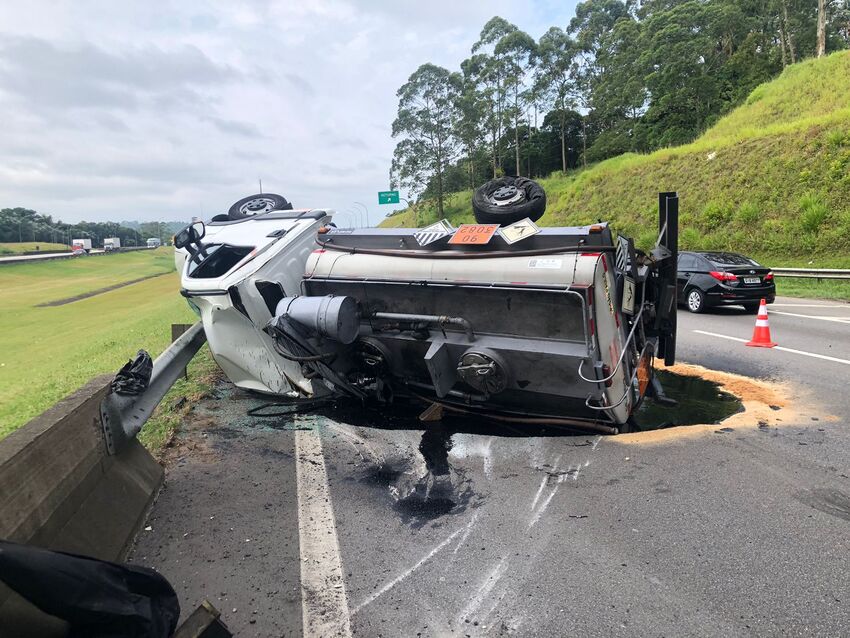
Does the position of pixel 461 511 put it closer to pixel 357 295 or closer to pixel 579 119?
pixel 357 295

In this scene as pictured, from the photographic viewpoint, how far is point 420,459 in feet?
14.4

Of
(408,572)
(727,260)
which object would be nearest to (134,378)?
(408,572)

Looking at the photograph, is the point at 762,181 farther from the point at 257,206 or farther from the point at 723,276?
the point at 257,206

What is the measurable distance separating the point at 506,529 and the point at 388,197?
39.6 m

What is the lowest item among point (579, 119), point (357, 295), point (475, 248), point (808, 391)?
point (808, 391)

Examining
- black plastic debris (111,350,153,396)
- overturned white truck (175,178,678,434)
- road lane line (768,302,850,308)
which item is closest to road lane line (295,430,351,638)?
overturned white truck (175,178,678,434)

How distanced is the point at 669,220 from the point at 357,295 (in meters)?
3.10

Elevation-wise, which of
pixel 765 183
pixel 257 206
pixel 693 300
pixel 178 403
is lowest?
pixel 693 300

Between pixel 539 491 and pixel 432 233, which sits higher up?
pixel 432 233

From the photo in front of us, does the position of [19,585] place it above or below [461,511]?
above

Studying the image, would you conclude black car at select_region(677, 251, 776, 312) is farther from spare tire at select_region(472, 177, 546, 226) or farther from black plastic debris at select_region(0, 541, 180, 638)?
black plastic debris at select_region(0, 541, 180, 638)

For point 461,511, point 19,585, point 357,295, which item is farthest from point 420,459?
point 19,585

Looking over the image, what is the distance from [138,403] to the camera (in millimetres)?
3873

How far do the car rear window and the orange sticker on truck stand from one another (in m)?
9.93
